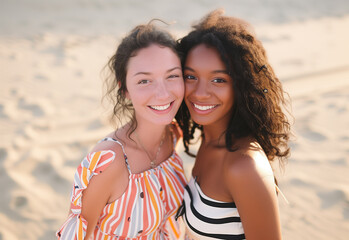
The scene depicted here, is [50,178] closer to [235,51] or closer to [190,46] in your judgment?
[190,46]

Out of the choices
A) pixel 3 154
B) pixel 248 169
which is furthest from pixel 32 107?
pixel 248 169

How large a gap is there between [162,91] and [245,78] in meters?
0.58

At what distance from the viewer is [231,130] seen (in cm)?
236

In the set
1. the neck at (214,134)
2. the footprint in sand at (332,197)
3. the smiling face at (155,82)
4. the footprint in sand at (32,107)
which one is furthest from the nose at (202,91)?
the footprint in sand at (32,107)

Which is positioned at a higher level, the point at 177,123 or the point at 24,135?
the point at 24,135

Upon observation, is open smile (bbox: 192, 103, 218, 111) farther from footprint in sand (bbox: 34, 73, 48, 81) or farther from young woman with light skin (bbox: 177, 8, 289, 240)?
footprint in sand (bbox: 34, 73, 48, 81)

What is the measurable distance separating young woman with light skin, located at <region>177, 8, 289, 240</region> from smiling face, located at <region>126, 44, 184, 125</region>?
0.13m

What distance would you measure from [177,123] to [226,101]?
0.84 metres

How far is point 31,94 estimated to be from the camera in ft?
19.2

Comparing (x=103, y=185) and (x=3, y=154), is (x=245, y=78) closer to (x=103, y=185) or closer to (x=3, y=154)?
(x=103, y=185)

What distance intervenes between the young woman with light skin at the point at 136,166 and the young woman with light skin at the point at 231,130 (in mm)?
174

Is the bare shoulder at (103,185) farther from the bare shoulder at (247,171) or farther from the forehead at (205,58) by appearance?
the forehead at (205,58)

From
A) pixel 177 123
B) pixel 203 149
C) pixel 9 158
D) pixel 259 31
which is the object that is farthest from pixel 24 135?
pixel 259 31

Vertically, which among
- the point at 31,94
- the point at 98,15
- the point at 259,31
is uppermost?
the point at 98,15
